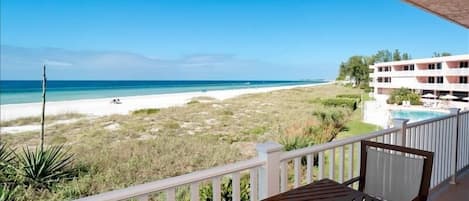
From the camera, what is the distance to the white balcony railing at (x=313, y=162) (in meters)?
1.38

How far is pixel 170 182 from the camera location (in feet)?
4.41

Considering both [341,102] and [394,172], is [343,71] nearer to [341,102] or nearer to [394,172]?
[341,102]

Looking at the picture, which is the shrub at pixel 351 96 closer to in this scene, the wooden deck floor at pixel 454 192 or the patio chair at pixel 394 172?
the wooden deck floor at pixel 454 192

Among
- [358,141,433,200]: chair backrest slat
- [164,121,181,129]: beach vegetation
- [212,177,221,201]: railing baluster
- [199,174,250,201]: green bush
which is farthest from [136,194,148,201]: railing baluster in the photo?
[164,121,181,129]: beach vegetation

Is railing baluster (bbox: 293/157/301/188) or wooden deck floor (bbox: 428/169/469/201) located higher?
railing baluster (bbox: 293/157/301/188)

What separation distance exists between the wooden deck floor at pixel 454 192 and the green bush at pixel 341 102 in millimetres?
15150

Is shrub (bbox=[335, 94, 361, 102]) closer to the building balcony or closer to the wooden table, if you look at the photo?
the building balcony

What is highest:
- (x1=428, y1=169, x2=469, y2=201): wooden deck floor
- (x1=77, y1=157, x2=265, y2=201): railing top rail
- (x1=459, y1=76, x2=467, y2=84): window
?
(x1=459, y1=76, x2=467, y2=84): window

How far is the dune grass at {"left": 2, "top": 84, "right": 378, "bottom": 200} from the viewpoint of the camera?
28.9 feet

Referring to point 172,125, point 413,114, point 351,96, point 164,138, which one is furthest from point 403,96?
point 164,138

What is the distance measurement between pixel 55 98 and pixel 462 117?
18.5 m

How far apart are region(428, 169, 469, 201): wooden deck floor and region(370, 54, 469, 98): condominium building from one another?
12.4m

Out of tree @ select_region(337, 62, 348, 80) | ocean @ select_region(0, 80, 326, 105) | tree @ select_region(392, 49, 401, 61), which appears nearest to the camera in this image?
ocean @ select_region(0, 80, 326, 105)

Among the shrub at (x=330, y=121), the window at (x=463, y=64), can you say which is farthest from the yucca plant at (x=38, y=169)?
the window at (x=463, y=64)
